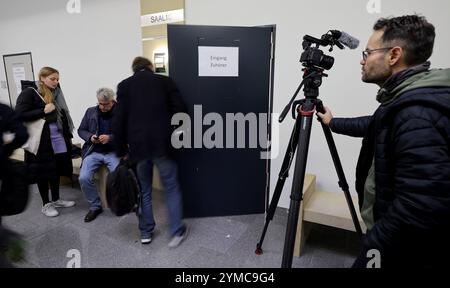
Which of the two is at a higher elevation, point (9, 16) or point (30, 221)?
point (9, 16)

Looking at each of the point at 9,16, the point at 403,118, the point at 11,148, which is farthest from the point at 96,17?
the point at 403,118

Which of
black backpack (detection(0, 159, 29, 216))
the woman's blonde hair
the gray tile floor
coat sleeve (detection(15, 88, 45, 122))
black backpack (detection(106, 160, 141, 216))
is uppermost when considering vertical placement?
the woman's blonde hair

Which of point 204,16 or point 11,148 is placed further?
point 204,16

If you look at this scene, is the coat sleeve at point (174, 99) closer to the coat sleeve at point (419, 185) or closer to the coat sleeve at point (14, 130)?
the coat sleeve at point (14, 130)

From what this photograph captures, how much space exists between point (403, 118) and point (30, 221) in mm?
3059

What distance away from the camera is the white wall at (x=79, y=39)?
3.38 metres

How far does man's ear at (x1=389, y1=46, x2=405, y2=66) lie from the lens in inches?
40.3

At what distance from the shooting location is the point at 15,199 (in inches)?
32.4

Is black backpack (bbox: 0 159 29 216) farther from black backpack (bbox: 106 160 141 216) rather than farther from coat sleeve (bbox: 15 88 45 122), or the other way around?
coat sleeve (bbox: 15 88 45 122)

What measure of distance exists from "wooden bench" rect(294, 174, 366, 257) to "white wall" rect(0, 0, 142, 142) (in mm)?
2620

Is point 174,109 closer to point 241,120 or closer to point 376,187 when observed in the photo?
point 241,120

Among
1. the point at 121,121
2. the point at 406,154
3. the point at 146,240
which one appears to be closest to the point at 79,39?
the point at 121,121

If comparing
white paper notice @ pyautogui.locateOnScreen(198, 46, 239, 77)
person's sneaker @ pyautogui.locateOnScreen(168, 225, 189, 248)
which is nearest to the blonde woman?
person's sneaker @ pyautogui.locateOnScreen(168, 225, 189, 248)
